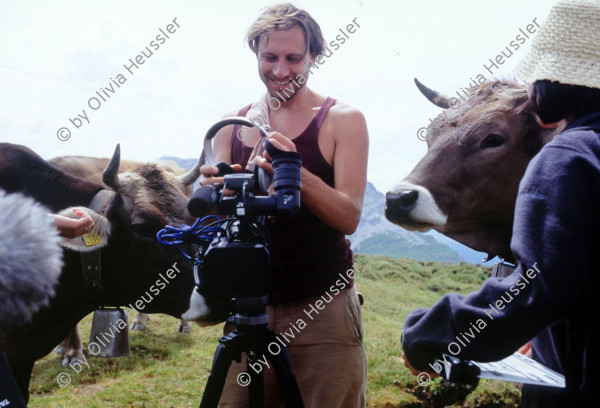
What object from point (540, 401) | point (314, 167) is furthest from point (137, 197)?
point (540, 401)

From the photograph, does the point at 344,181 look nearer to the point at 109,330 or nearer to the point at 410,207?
the point at 410,207

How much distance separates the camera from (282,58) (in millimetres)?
2066

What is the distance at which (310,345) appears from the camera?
1.95m

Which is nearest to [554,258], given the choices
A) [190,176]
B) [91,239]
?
[91,239]

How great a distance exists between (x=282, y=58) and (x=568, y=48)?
→ 1.15m

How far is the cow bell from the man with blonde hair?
1615 millimetres

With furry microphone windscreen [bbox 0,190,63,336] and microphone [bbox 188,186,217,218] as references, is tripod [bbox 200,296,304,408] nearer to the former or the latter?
microphone [bbox 188,186,217,218]

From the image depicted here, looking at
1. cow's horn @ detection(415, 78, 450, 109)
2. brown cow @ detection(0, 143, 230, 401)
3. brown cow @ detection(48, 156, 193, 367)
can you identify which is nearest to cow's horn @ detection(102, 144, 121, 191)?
brown cow @ detection(0, 143, 230, 401)

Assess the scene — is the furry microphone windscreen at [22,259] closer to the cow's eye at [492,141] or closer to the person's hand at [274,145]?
the person's hand at [274,145]

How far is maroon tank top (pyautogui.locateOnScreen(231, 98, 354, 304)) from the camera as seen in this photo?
198 cm

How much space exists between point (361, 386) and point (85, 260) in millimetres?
2221

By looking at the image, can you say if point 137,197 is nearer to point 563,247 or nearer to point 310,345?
point 310,345

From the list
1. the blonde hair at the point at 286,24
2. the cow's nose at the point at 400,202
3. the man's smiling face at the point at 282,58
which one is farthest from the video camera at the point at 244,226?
the cow's nose at the point at 400,202

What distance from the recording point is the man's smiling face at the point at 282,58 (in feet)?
6.76
